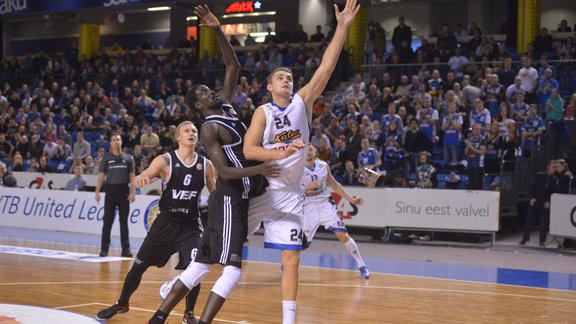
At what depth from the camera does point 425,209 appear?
1747 cm

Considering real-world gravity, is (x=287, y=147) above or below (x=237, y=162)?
above

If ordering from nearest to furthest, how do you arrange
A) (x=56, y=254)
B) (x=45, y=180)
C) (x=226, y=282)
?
(x=226, y=282), (x=56, y=254), (x=45, y=180)

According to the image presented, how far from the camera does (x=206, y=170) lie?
347 inches

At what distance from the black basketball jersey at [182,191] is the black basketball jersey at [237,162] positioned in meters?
1.63

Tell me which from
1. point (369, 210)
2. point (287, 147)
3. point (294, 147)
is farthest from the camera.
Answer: point (369, 210)

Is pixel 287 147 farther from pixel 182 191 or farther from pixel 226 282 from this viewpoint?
pixel 182 191

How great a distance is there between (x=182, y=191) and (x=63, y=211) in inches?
480

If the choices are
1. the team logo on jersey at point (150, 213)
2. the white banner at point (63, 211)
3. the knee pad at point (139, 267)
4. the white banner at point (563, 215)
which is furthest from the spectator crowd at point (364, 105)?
the knee pad at point (139, 267)

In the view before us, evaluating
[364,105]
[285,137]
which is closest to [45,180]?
[364,105]

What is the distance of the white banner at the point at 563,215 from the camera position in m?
16.5

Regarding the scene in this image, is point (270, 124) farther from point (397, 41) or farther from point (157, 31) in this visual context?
point (157, 31)

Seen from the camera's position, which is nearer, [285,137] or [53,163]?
[285,137]

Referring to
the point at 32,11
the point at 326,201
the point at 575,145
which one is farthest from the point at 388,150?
the point at 32,11

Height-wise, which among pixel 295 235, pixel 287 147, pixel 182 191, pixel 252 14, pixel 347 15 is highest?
pixel 252 14
